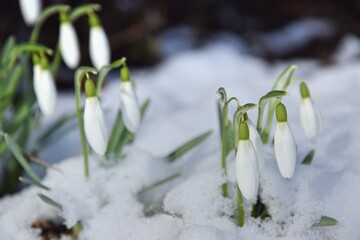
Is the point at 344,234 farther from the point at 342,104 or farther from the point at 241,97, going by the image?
the point at 241,97

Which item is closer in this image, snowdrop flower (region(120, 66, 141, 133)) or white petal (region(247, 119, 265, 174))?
white petal (region(247, 119, 265, 174))

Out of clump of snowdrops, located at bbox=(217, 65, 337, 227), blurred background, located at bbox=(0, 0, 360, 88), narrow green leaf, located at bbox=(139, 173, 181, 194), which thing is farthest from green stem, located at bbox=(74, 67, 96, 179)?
blurred background, located at bbox=(0, 0, 360, 88)

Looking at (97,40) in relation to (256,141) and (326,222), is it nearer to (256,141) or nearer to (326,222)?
(256,141)

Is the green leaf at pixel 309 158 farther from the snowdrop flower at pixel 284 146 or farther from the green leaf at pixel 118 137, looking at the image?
the green leaf at pixel 118 137

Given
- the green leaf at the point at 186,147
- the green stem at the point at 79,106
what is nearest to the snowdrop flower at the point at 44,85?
the green stem at the point at 79,106

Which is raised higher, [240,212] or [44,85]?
[44,85]

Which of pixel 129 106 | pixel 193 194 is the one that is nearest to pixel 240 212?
pixel 193 194

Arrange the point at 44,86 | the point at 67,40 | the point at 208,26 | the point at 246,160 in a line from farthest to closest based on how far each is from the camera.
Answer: the point at 208,26 < the point at 67,40 < the point at 44,86 < the point at 246,160

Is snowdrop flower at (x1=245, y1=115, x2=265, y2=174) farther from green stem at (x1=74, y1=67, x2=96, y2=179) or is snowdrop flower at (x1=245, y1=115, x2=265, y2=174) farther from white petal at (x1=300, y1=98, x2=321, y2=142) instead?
green stem at (x1=74, y1=67, x2=96, y2=179)
